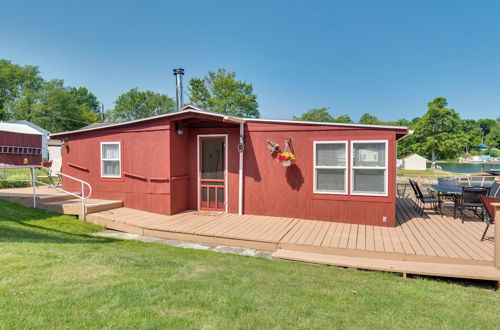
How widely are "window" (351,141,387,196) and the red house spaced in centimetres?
2

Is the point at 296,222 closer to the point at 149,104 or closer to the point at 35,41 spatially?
the point at 35,41

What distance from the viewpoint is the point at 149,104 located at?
51.2 metres

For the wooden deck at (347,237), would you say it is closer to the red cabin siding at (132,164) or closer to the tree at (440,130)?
the red cabin siding at (132,164)

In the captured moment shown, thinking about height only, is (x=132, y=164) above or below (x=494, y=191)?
above

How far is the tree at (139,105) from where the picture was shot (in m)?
50.0

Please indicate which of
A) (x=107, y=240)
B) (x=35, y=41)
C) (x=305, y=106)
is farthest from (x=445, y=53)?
(x=35, y=41)

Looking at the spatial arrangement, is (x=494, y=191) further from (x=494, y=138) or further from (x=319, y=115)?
(x=494, y=138)

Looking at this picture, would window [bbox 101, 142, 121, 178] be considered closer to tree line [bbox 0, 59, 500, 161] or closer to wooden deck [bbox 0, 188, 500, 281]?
wooden deck [bbox 0, 188, 500, 281]

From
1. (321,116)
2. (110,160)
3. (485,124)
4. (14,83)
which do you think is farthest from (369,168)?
(485,124)

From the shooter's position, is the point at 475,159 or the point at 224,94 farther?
the point at 475,159

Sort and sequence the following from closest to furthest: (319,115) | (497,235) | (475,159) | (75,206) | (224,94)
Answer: (497,235) → (75,206) → (224,94) → (319,115) → (475,159)

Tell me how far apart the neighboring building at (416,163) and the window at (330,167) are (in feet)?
104

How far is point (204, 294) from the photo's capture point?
2.60m

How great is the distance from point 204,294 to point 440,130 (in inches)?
1612
